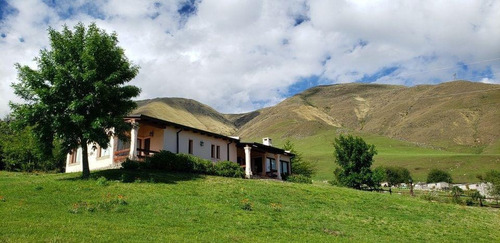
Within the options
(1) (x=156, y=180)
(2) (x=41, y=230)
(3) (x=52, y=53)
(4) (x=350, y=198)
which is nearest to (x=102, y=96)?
(3) (x=52, y=53)

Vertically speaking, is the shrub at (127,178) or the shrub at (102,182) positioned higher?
the shrub at (127,178)

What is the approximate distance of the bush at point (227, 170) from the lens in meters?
31.5

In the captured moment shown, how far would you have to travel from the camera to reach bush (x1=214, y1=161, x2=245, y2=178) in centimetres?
3150

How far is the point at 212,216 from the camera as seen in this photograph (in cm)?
1573

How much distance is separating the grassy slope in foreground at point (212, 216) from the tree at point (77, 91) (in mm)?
3078

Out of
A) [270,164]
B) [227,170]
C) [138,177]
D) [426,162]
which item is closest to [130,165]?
[138,177]

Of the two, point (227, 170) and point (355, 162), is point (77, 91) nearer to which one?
point (227, 170)

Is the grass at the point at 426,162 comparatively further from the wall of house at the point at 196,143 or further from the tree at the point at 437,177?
the wall of house at the point at 196,143

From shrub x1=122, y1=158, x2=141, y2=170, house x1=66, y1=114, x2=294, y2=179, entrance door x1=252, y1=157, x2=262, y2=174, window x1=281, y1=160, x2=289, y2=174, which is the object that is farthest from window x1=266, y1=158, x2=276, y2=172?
shrub x1=122, y1=158, x2=141, y2=170

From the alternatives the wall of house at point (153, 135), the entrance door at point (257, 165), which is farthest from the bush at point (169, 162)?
the entrance door at point (257, 165)

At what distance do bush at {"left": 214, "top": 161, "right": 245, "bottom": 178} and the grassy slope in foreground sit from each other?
5395 millimetres

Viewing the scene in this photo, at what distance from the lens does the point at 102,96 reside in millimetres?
23250

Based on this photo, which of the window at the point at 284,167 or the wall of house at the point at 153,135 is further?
the window at the point at 284,167

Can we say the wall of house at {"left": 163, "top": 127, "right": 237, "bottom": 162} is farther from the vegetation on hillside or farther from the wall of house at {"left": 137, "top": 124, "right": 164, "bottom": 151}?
the vegetation on hillside
